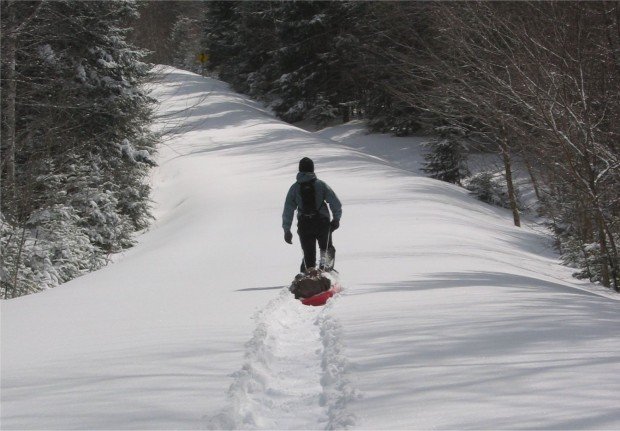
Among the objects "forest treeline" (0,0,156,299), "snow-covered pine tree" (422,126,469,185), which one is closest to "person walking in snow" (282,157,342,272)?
"forest treeline" (0,0,156,299)

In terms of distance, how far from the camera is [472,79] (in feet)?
41.3

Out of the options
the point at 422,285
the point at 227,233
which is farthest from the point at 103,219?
the point at 422,285

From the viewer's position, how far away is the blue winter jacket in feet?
28.6

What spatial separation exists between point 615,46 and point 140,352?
819 cm

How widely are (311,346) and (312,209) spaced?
326 cm

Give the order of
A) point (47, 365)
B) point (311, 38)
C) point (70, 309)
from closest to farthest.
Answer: point (47, 365)
point (70, 309)
point (311, 38)

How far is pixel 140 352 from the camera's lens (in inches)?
215

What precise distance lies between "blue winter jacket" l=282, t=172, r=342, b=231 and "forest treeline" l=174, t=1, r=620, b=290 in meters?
2.53

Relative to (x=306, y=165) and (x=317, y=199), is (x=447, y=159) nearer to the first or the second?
(x=317, y=199)

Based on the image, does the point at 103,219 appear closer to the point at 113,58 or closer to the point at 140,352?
the point at 113,58

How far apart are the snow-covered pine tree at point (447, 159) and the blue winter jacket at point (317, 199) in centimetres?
1806

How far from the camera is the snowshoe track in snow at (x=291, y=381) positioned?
3.97 m

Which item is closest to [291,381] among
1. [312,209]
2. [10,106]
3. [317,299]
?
[317,299]

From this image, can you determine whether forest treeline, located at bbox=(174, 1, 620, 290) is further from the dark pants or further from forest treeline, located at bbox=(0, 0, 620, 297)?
the dark pants
